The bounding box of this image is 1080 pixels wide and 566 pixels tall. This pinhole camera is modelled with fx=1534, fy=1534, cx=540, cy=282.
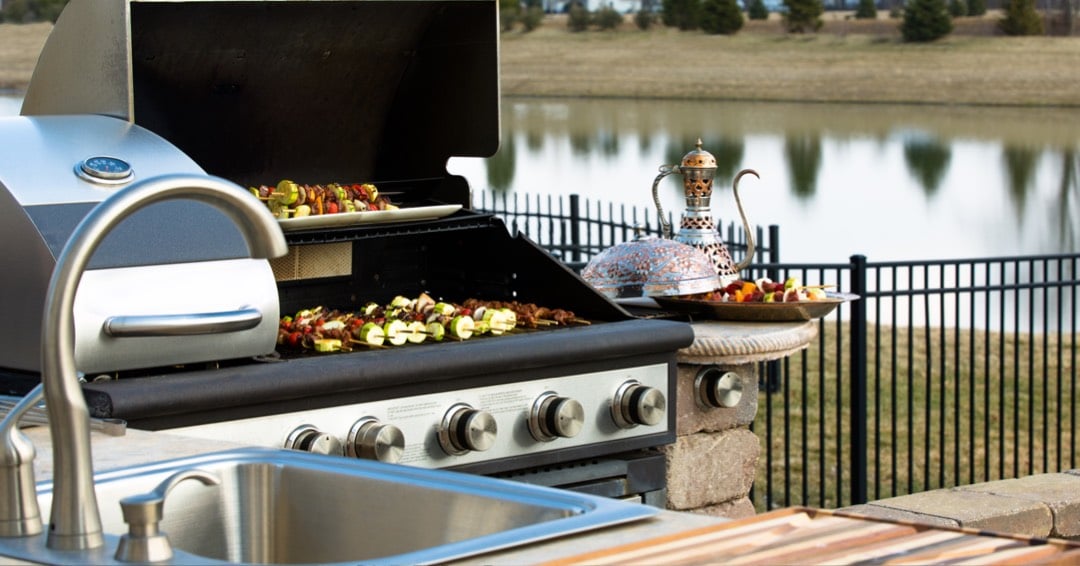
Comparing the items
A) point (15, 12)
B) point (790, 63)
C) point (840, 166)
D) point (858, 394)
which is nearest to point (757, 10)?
point (790, 63)

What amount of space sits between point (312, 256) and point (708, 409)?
117 cm

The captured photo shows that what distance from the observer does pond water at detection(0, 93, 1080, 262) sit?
67.5ft

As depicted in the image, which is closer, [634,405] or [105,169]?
[105,169]

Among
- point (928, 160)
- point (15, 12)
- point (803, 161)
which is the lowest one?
point (928, 160)

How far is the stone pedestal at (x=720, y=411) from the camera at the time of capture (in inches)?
160

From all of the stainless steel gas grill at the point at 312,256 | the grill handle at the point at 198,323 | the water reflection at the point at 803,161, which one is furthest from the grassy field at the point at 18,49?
the water reflection at the point at 803,161

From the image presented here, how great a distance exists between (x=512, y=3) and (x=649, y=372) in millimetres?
38537

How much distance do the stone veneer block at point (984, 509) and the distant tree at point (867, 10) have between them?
43.2m

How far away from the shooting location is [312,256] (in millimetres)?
4098

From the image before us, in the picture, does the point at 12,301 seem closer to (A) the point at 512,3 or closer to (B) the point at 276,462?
(B) the point at 276,462

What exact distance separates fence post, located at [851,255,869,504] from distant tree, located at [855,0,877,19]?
136 feet

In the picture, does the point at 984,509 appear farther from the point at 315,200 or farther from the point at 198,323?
the point at 198,323

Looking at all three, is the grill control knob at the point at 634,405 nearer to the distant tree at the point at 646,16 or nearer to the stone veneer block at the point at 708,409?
the stone veneer block at the point at 708,409

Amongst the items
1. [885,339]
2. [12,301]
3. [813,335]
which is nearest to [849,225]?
[885,339]
